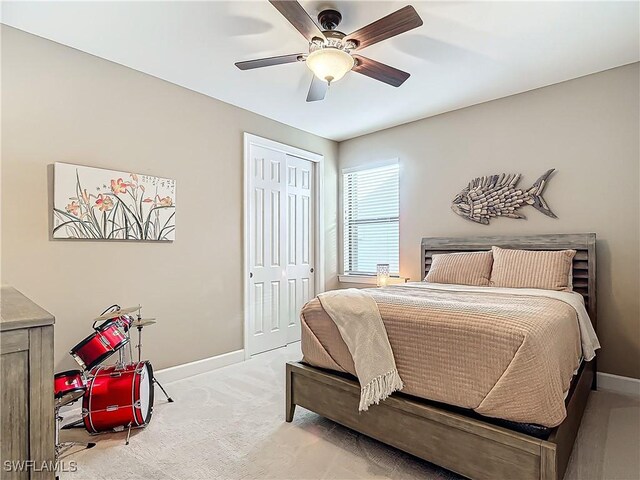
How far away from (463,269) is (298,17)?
251cm

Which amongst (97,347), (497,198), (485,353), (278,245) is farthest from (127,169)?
(497,198)

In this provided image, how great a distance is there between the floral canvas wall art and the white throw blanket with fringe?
1.81m

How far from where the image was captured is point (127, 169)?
9.77ft

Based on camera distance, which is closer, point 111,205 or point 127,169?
point 111,205

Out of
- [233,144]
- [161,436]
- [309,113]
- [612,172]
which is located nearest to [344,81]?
[309,113]

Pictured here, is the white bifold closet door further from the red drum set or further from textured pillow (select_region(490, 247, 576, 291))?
textured pillow (select_region(490, 247, 576, 291))

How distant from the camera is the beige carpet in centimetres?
188

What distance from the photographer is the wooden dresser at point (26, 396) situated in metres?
0.98

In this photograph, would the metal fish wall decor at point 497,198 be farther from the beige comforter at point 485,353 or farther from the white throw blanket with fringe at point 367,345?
the white throw blanket with fringe at point 367,345

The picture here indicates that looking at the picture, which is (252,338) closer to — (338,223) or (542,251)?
(338,223)

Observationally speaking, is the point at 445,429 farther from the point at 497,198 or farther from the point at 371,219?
the point at 371,219

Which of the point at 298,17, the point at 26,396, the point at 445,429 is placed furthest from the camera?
the point at 298,17

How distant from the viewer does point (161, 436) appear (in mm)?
2246

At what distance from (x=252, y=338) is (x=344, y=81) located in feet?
8.99
